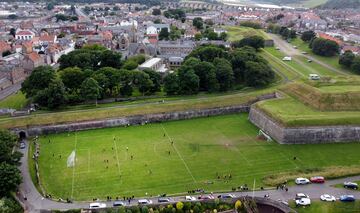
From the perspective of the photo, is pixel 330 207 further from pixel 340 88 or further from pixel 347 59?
pixel 347 59

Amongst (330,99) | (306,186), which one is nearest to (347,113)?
(330,99)

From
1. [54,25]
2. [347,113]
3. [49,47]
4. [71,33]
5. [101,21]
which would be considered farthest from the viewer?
[101,21]

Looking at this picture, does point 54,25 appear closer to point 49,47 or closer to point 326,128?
point 49,47

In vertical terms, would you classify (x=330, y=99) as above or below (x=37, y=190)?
above

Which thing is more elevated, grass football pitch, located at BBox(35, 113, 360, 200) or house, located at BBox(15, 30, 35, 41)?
house, located at BBox(15, 30, 35, 41)

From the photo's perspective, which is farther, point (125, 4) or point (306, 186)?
point (125, 4)

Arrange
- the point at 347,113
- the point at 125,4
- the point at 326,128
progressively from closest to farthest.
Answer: the point at 326,128 < the point at 347,113 < the point at 125,4

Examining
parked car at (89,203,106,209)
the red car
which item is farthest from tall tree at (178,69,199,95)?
parked car at (89,203,106,209)

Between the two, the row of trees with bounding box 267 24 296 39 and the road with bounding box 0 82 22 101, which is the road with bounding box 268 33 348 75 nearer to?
the row of trees with bounding box 267 24 296 39
